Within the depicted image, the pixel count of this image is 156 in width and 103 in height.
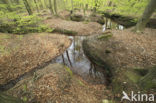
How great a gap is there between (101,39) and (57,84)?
19.2 ft

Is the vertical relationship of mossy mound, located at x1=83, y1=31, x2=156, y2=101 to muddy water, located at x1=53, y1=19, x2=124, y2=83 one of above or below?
above

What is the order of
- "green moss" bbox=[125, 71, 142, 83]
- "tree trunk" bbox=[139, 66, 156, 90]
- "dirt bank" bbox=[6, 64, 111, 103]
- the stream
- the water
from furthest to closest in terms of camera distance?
the water, the stream, "green moss" bbox=[125, 71, 142, 83], "dirt bank" bbox=[6, 64, 111, 103], "tree trunk" bbox=[139, 66, 156, 90]

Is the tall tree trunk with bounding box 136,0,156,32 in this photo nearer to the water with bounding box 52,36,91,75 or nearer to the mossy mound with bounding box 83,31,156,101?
the mossy mound with bounding box 83,31,156,101

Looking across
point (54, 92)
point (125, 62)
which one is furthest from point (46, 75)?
point (125, 62)

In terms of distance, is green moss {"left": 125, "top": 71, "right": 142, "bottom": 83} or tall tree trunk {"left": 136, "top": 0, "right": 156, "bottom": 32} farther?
tall tree trunk {"left": 136, "top": 0, "right": 156, "bottom": 32}

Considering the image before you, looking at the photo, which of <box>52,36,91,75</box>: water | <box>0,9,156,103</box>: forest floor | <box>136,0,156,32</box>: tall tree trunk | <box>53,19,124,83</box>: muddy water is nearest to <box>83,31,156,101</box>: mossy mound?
<box>0,9,156,103</box>: forest floor

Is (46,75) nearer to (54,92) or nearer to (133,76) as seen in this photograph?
→ (54,92)

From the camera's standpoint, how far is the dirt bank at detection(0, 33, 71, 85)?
4761 mm

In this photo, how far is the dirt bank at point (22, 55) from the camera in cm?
476

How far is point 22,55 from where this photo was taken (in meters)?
5.66

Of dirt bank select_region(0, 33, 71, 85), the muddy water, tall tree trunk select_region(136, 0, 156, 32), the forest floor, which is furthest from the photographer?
tall tree trunk select_region(136, 0, 156, 32)

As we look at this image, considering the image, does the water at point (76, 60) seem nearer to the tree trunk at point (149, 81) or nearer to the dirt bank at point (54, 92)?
the dirt bank at point (54, 92)

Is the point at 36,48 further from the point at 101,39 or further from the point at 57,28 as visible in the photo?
the point at 101,39

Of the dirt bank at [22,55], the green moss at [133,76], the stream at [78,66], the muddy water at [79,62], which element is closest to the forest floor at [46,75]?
the dirt bank at [22,55]
